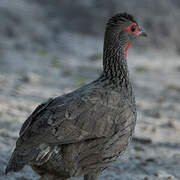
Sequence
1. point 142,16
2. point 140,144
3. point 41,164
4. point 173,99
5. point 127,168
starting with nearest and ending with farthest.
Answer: point 41,164, point 127,168, point 140,144, point 173,99, point 142,16

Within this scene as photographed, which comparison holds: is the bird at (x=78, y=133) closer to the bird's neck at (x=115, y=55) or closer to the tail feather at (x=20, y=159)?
the tail feather at (x=20, y=159)

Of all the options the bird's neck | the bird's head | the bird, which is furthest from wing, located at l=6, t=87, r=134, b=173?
the bird's head

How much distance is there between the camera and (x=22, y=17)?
15.8 metres

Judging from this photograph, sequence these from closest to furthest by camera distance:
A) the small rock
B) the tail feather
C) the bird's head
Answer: the tail feather → the bird's head → the small rock

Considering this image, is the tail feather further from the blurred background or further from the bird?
the blurred background

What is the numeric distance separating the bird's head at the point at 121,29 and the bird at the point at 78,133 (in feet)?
1.94

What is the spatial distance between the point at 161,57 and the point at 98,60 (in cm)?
226

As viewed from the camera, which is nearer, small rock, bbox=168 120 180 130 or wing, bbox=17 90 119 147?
wing, bbox=17 90 119 147

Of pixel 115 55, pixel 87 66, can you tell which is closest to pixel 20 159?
pixel 115 55

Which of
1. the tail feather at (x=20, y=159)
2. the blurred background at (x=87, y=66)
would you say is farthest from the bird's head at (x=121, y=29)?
the tail feather at (x=20, y=159)

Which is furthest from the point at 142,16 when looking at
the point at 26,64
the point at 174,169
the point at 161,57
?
the point at 174,169

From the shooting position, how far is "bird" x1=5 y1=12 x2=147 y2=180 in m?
4.75

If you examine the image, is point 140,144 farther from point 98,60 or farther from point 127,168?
point 98,60

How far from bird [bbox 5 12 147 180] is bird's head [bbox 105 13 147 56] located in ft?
1.94
